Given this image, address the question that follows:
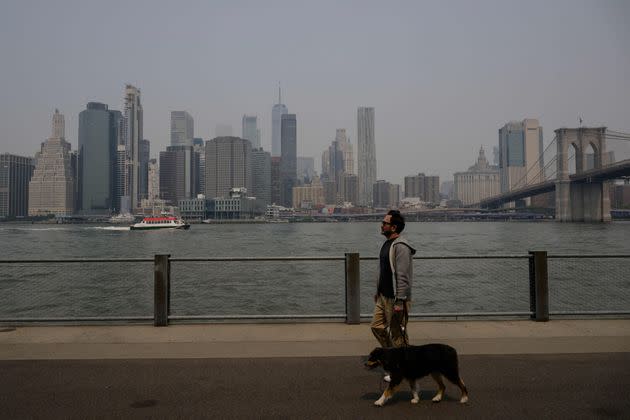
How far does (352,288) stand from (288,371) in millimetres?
2662

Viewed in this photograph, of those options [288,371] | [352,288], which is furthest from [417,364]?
[352,288]

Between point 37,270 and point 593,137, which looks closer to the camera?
point 37,270

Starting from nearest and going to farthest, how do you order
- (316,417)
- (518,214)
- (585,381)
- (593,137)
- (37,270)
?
(316,417) < (585,381) < (37,270) < (593,137) < (518,214)

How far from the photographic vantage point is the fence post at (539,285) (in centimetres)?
886

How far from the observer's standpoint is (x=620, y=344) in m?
7.39

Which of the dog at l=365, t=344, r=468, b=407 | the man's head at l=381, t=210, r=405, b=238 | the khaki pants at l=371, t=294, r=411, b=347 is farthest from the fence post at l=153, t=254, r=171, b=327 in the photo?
the dog at l=365, t=344, r=468, b=407

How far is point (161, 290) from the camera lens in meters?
8.66

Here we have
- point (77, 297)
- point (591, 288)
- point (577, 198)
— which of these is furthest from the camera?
point (577, 198)

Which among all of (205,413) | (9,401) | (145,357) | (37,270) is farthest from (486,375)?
(37,270)

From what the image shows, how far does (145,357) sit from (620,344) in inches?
234

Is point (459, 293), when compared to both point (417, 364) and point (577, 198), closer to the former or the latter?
point (417, 364)

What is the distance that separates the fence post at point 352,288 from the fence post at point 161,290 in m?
2.72

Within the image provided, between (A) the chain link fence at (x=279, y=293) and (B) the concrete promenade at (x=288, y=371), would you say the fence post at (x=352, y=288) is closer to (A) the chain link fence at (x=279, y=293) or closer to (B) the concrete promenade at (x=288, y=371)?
(B) the concrete promenade at (x=288, y=371)

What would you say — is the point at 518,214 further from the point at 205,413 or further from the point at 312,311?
the point at 205,413
